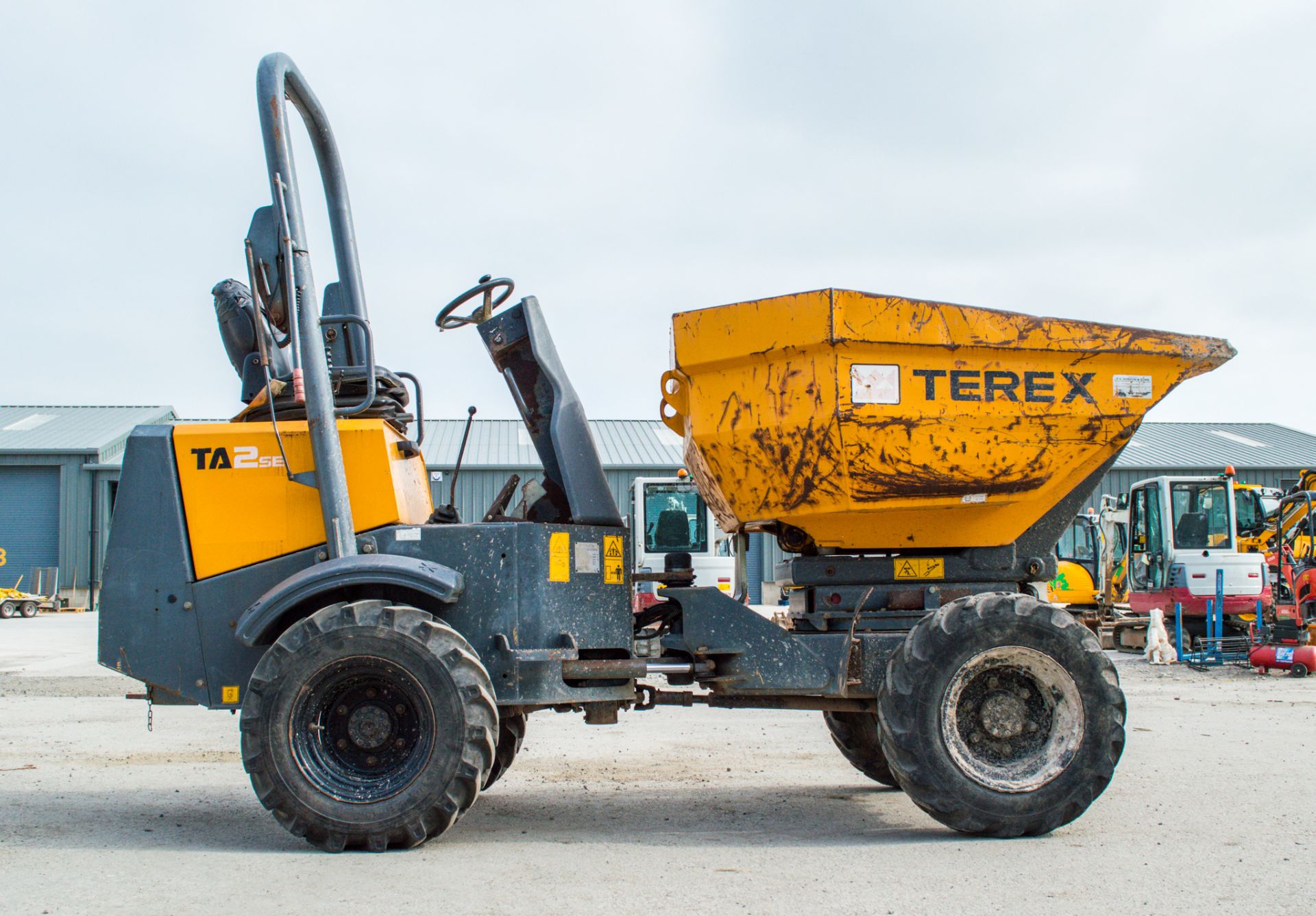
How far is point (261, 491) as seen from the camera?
17.6ft

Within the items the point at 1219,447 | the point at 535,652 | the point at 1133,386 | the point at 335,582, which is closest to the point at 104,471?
the point at 335,582

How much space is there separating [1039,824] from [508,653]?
2.52 meters

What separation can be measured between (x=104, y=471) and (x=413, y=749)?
31828mm

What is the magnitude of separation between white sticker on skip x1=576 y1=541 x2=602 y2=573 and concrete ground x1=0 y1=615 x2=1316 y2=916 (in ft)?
4.07

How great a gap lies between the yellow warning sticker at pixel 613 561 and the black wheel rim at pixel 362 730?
1124 millimetres

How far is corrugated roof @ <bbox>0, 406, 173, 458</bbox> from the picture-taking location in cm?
3322

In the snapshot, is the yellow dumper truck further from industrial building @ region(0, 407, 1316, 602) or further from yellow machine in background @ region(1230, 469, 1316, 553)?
industrial building @ region(0, 407, 1316, 602)

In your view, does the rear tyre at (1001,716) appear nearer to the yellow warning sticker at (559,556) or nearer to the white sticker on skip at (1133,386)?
the white sticker on skip at (1133,386)

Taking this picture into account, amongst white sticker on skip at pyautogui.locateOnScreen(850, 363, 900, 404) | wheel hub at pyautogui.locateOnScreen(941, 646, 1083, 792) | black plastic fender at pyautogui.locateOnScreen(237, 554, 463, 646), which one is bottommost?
wheel hub at pyautogui.locateOnScreen(941, 646, 1083, 792)

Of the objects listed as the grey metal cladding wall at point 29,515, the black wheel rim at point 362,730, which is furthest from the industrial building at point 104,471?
the black wheel rim at point 362,730

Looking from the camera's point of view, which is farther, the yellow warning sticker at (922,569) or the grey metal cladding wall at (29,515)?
the grey metal cladding wall at (29,515)

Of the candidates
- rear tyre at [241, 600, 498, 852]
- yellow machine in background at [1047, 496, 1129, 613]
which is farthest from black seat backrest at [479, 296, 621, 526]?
yellow machine in background at [1047, 496, 1129, 613]

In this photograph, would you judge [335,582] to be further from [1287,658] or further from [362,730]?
[1287,658]

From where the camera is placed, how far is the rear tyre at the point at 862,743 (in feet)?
21.5
